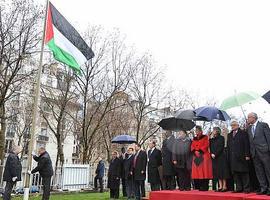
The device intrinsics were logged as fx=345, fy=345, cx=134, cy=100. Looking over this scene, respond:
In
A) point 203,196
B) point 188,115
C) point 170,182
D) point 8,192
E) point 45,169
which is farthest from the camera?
point 45,169

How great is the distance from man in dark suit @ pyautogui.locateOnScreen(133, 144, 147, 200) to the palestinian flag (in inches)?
148

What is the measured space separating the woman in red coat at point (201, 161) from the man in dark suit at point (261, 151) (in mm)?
1654

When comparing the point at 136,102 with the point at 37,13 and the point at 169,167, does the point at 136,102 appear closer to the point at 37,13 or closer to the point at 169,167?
the point at 37,13

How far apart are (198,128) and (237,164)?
1.61 m

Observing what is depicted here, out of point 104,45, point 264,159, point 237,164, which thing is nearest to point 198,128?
point 237,164

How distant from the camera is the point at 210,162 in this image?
952 cm

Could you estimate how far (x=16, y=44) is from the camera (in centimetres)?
1723

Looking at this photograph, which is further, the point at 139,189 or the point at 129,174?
the point at 129,174

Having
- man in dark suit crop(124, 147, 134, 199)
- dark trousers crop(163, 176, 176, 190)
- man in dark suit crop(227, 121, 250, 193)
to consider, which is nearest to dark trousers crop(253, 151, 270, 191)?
man in dark suit crop(227, 121, 250, 193)

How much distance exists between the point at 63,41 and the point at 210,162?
5414 millimetres

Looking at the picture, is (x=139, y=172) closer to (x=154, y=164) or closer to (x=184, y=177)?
(x=154, y=164)

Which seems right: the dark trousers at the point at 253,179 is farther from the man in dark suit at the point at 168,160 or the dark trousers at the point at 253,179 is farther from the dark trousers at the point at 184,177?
the man in dark suit at the point at 168,160

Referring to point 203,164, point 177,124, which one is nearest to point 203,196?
point 203,164

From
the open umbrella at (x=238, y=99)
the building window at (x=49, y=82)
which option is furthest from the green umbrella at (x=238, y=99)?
the building window at (x=49, y=82)
